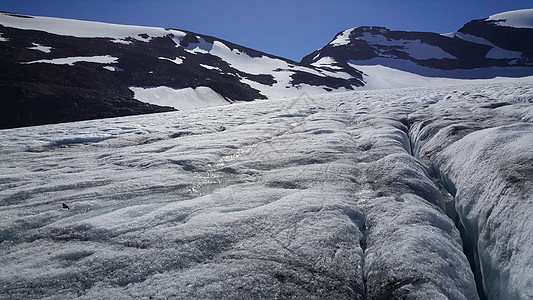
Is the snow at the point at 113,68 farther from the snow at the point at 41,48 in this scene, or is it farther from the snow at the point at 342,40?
the snow at the point at 342,40

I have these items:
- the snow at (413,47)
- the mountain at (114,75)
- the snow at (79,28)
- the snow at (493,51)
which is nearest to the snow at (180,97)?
the mountain at (114,75)

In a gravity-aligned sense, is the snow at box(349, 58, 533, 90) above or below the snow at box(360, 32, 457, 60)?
below

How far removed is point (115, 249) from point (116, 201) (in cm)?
114

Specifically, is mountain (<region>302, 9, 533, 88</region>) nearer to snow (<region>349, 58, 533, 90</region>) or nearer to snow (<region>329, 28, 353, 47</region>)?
snow (<region>349, 58, 533, 90</region>)

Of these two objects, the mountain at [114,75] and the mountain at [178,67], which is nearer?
the mountain at [114,75]

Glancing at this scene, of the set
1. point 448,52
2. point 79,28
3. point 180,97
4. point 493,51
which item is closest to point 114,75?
point 180,97

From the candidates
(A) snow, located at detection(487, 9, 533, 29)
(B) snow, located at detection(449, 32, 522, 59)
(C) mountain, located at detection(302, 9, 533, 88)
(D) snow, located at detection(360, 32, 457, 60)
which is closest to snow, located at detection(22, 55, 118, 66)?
(C) mountain, located at detection(302, 9, 533, 88)

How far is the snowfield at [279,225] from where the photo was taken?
6.09 ft

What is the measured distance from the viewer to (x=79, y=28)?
4394 cm

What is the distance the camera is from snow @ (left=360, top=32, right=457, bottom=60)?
79.4 meters

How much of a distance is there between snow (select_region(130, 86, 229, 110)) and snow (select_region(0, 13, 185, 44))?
21.7 meters

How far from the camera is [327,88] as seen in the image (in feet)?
140

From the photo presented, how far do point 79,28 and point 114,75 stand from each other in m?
24.7

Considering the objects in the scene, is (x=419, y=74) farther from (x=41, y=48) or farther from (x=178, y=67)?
(x=41, y=48)
